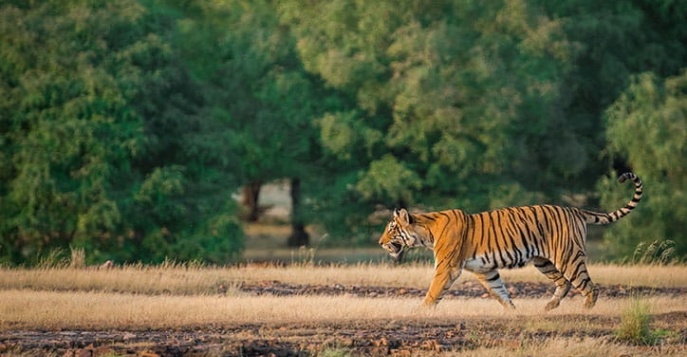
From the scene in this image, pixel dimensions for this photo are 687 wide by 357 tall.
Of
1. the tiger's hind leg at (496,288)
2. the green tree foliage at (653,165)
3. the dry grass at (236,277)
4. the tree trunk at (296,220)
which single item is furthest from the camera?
the tree trunk at (296,220)

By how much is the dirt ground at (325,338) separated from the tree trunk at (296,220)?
2517 cm

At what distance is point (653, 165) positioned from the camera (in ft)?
129

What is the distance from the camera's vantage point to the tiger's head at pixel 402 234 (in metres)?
20.2

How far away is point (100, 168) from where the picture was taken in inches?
1395

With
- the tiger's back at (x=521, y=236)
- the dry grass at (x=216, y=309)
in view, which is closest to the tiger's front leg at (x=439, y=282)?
the dry grass at (x=216, y=309)

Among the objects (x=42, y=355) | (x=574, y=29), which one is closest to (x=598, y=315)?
(x=42, y=355)

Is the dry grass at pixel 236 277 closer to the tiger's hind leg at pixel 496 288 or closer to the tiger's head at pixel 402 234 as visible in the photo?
the tiger's head at pixel 402 234

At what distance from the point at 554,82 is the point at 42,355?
28283 millimetres

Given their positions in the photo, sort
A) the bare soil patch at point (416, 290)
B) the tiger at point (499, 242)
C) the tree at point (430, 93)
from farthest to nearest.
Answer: the tree at point (430, 93) < the bare soil patch at point (416, 290) < the tiger at point (499, 242)

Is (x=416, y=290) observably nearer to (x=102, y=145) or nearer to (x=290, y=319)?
(x=290, y=319)

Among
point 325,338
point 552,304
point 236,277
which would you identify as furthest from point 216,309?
point 236,277

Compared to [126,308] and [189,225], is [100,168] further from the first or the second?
[126,308]

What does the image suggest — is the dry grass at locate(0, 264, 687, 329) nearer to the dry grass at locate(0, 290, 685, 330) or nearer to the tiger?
the dry grass at locate(0, 290, 685, 330)

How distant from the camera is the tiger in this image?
19.8 meters
